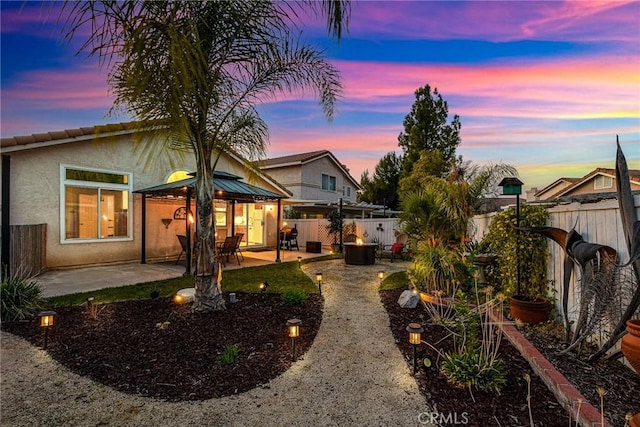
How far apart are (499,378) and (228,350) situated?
9.48 feet

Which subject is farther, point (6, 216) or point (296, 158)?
point (296, 158)

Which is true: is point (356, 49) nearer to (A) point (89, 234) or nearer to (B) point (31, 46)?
(B) point (31, 46)

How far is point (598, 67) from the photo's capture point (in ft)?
21.6

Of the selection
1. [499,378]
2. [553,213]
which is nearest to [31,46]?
[499,378]

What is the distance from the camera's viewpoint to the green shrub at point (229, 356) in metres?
3.46

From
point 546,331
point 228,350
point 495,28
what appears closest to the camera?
point 228,350

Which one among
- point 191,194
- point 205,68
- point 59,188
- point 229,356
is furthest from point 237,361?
point 59,188

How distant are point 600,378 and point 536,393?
0.68 m

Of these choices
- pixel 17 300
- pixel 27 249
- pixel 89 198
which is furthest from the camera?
pixel 89 198

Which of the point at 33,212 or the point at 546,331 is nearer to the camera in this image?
the point at 546,331

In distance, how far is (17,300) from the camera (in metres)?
4.96

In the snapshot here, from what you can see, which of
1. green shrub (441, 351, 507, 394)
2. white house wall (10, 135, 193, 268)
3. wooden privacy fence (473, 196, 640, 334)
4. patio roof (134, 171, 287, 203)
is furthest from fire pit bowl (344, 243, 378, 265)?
green shrub (441, 351, 507, 394)

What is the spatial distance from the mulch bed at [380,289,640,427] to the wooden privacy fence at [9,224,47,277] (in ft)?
28.3

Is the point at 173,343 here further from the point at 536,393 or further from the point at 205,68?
the point at 536,393
